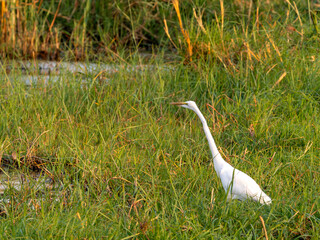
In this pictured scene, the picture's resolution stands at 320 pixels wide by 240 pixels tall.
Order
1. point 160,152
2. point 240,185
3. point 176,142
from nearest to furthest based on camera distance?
1. point 240,185
2. point 160,152
3. point 176,142

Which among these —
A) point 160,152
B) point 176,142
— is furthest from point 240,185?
point 176,142

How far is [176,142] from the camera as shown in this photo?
308 centimetres

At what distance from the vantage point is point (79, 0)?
5.27 meters

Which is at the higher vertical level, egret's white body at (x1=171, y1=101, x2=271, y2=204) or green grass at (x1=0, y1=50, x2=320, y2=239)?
egret's white body at (x1=171, y1=101, x2=271, y2=204)

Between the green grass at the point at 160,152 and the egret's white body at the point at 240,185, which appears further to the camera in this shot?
the egret's white body at the point at 240,185

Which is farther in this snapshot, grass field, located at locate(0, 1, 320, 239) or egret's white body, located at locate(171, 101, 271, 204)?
egret's white body, located at locate(171, 101, 271, 204)

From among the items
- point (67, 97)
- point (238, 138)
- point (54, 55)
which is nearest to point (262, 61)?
point (238, 138)

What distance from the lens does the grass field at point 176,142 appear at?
81.4 inches

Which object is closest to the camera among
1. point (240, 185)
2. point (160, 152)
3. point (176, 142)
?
point (240, 185)

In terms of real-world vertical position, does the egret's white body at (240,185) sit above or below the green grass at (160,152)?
above

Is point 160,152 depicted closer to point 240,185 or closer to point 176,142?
point 176,142

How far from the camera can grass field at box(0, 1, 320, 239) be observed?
2.07 meters

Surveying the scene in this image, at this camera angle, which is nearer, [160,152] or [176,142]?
[160,152]

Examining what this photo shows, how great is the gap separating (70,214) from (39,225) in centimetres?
15
